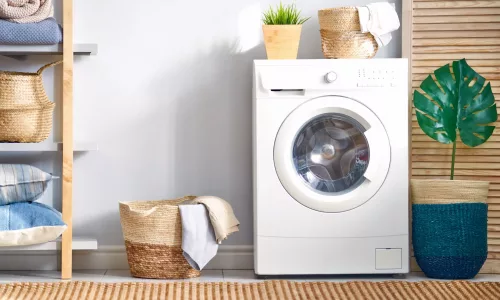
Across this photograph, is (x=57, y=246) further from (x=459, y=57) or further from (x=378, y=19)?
(x=459, y=57)

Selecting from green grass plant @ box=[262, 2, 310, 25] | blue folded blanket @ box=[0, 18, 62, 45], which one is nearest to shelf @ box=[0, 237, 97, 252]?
blue folded blanket @ box=[0, 18, 62, 45]

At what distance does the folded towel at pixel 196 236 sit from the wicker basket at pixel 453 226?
0.82 m

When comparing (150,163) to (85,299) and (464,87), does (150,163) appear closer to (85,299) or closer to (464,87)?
(85,299)

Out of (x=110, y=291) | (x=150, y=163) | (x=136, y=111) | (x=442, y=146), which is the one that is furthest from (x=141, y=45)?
(x=442, y=146)

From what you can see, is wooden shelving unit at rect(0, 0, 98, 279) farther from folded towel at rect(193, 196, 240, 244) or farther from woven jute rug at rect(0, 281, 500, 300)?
folded towel at rect(193, 196, 240, 244)

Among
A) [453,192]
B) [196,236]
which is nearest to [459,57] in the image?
[453,192]

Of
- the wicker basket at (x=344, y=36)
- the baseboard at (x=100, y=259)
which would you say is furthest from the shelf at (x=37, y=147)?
the wicker basket at (x=344, y=36)

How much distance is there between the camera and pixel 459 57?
10.6ft

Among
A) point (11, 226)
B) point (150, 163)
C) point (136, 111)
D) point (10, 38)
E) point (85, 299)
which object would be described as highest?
point (10, 38)

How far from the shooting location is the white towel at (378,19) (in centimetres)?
296

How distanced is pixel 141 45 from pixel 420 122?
→ 1.18m

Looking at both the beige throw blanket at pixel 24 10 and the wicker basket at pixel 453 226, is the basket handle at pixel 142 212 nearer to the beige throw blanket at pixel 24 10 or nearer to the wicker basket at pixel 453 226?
the beige throw blanket at pixel 24 10

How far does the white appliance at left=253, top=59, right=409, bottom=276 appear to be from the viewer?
2900 millimetres

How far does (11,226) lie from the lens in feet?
9.19
